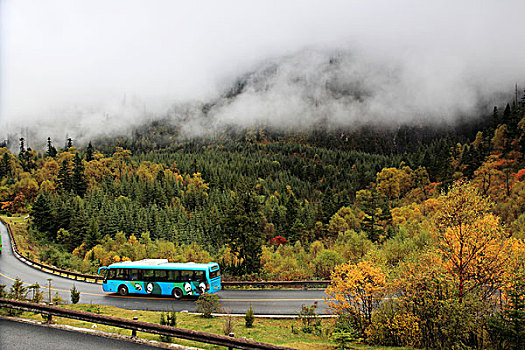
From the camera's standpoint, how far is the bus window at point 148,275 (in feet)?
103

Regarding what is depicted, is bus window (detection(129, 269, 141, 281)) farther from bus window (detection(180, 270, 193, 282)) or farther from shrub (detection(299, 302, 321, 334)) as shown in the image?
shrub (detection(299, 302, 321, 334))

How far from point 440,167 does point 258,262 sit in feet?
371

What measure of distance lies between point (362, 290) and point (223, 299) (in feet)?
47.2

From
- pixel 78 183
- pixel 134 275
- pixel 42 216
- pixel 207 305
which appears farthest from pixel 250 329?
pixel 78 183

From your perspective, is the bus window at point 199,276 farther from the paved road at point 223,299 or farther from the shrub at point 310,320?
the shrub at point 310,320

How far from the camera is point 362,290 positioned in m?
22.7

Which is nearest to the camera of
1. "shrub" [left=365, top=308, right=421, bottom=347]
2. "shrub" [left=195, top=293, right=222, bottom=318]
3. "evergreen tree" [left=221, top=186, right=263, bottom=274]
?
"shrub" [left=365, top=308, right=421, bottom=347]

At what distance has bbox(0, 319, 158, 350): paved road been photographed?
14141mm

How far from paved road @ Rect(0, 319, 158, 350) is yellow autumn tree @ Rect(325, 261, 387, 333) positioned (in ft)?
42.8

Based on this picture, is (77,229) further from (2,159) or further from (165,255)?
(2,159)

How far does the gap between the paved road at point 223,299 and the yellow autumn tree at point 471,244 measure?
38.2ft

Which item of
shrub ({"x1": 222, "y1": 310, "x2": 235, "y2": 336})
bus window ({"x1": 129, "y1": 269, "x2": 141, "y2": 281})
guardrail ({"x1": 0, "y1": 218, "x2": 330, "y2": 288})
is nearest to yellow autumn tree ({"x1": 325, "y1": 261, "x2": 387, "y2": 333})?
shrub ({"x1": 222, "y1": 310, "x2": 235, "y2": 336})

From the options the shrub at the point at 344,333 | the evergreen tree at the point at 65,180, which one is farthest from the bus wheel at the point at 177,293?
the evergreen tree at the point at 65,180

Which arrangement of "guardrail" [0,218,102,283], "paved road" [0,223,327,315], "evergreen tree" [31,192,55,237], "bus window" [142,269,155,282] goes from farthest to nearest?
1. "evergreen tree" [31,192,55,237]
2. "guardrail" [0,218,102,283]
3. "bus window" [142,269,155,282]
4. "paved road" [0,223,327,315]
